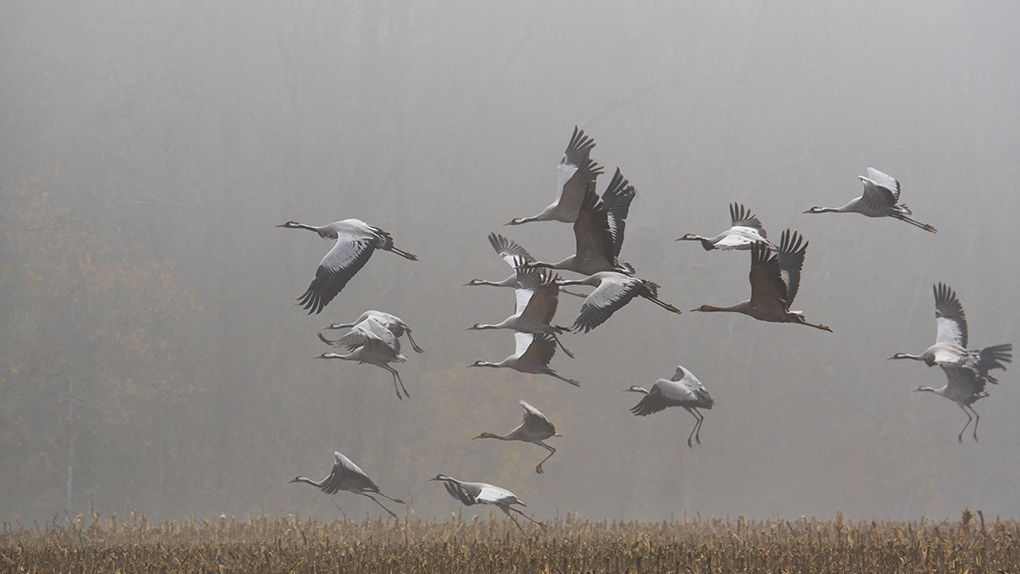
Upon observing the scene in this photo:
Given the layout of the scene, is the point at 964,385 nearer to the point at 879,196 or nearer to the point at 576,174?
the point at 879,196

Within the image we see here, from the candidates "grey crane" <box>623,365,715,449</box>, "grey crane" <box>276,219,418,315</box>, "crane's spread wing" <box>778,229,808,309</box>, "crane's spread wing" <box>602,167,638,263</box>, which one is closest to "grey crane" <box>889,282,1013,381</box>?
"grey crane" <box>623,365,715,449</box>

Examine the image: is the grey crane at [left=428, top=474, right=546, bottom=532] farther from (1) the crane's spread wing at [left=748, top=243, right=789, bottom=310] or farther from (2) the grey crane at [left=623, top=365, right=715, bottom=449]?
(1) the crane's spread wing at [left=748, top=243, right=789, bottom=310]

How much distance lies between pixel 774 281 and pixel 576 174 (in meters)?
1.38

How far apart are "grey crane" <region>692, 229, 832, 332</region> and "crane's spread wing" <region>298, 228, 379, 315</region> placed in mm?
1957

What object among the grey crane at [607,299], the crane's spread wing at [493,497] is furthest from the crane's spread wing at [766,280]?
the crane's spread wing at [493,497]

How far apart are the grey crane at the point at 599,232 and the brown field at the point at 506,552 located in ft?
5.57

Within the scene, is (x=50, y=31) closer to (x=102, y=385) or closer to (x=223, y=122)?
(x=223, y=122)

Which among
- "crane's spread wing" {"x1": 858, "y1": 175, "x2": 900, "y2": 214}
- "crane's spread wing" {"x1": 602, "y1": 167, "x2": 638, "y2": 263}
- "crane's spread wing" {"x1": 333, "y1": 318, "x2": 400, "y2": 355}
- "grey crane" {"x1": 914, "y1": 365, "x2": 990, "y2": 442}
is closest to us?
"crane's spread wing" {"x1": 602, "y1": 167, "x2": 638, "y2": 263}

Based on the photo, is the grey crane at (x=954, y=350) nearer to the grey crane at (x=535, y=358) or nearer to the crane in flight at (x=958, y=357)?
the crane in flight at (x=958, y=357)

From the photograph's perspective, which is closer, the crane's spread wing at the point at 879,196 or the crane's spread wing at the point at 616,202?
the crane's spread wing at the point at 616,202

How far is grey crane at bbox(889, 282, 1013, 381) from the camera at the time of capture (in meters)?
6.64

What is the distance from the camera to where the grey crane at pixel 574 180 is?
5277 millimetres

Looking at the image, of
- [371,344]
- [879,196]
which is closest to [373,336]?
[371,344]

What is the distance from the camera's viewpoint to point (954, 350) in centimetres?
676
